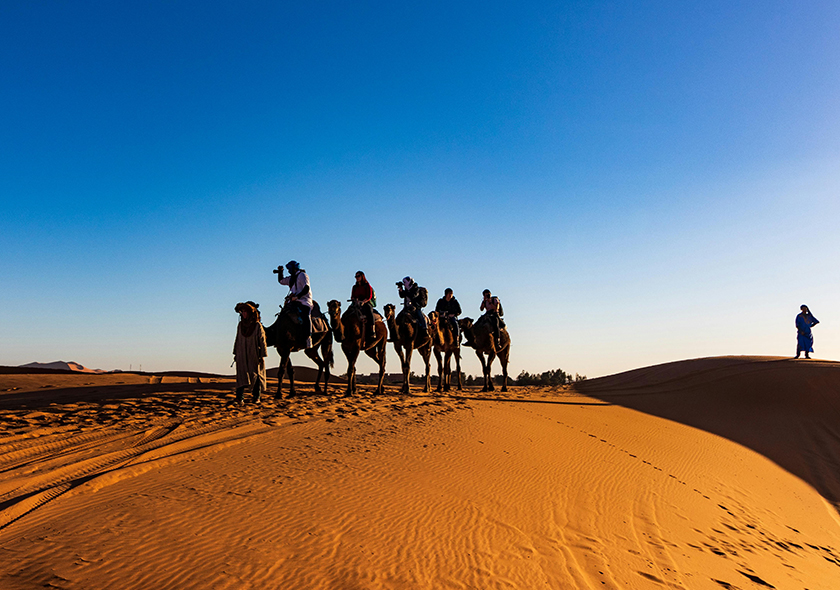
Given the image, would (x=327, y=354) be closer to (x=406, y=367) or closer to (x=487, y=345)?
(x=406, y=367)

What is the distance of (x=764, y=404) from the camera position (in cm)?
1694

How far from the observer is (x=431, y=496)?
577cm

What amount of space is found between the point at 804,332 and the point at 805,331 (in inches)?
2.3

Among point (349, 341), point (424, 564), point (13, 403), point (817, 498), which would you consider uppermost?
point (349, 341)

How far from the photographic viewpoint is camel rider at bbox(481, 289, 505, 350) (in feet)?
65.5

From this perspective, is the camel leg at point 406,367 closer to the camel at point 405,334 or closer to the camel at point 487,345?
the camel at point 405,334

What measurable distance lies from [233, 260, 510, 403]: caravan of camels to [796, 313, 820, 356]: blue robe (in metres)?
13.3

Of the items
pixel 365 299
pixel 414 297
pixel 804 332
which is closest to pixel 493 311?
pixel 414 297

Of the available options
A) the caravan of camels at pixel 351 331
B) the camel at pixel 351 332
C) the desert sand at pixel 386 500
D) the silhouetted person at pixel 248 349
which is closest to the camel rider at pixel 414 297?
the caravan of camels at pixel 351 331

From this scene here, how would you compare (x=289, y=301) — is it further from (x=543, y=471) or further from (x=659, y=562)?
(x=659, y=562)

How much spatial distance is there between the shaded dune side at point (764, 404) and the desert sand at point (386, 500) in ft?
0.79

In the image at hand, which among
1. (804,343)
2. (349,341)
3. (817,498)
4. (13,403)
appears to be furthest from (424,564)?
(804,343)

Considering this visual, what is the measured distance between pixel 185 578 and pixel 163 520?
1.10m

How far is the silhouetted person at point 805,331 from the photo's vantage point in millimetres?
21438
